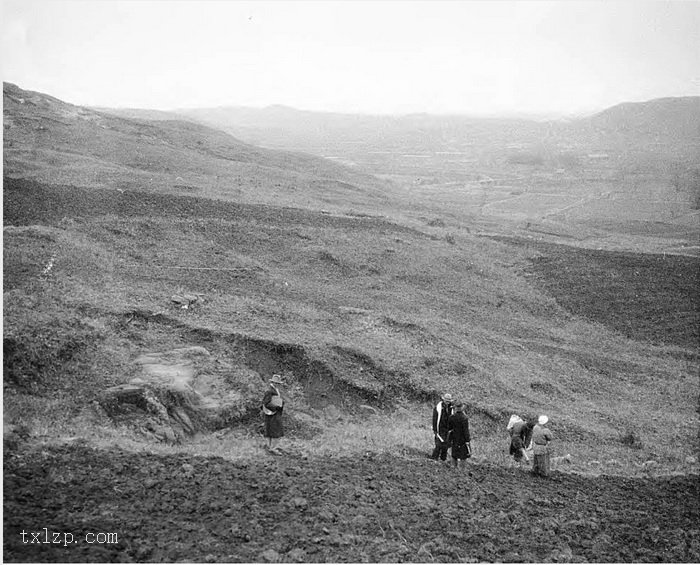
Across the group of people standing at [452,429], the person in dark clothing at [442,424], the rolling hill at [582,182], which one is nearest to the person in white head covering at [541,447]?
the group of people standing at [452,429]

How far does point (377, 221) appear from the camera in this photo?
134ft

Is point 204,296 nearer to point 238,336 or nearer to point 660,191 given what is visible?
point 238,336

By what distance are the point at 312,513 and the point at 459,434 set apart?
4.18 m

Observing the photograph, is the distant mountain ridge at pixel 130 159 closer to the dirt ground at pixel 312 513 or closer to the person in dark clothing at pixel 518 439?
the dirt ground at pixel 312 513

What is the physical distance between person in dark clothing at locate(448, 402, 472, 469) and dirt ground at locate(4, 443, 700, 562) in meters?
0.37

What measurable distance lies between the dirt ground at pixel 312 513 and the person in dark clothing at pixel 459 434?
37 centimetres

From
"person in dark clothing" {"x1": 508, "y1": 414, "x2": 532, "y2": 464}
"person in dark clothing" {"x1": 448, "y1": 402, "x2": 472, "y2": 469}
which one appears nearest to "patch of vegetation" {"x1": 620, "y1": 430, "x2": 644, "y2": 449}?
"person in dark clothing" {"x1": 508, "y1": 414, "x2": 532, "y2": 464}

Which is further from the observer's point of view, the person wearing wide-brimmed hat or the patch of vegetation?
the patch of vegetation

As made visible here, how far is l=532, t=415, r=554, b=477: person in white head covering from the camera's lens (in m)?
11.4

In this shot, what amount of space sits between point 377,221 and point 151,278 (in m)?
23.3

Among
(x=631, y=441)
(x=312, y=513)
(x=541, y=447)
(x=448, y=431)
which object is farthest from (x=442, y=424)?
(x=631, y=441)

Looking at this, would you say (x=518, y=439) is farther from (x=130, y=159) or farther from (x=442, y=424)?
(x=130, y=159)

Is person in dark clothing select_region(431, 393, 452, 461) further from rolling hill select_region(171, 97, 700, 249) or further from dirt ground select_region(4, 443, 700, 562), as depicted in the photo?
rolling hill select_region(171, 97, 700, 249)

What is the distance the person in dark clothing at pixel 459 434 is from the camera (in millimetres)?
11034
